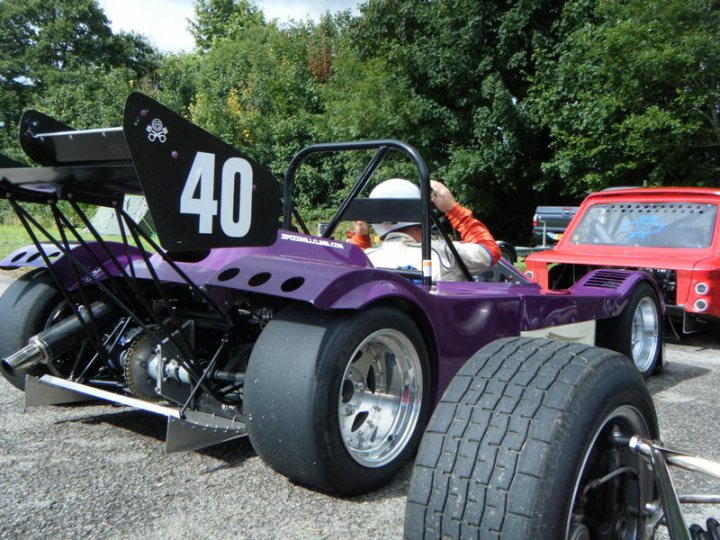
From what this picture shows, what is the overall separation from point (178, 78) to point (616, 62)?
86.3 feet

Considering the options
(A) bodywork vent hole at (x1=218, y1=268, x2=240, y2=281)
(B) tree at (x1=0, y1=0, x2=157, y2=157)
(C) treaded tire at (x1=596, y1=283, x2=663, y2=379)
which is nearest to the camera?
(A) bodywork vent hole at (x1=218, y1=268, x2=240, y2=281)

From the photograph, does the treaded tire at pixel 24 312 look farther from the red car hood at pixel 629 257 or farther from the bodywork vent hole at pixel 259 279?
the red car hood at pixel 629 257

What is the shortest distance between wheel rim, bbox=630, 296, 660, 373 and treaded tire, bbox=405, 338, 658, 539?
→ 3.51 m

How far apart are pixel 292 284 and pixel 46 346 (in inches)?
61.3

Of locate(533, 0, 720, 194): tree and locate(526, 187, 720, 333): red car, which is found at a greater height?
locate(533, 0, 720, 194): tree

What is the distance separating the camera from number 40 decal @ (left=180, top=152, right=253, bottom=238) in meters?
2.17

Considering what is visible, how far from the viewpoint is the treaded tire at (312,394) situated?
2457mm

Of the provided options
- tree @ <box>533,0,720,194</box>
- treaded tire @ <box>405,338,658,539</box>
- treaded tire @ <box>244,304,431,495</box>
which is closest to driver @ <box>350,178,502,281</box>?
treaded tire @ <box>244,304,431,495</box>

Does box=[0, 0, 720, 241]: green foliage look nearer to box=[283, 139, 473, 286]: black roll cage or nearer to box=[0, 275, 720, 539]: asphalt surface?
box=[283, 139, 473, 286]: black roll cage

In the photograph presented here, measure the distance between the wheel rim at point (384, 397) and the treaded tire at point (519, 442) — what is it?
3.54 feet

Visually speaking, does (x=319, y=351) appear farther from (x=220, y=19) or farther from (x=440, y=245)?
(x=220, y=19)

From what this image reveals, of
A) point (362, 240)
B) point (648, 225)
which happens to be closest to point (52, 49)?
point (648, 225)

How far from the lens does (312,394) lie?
8.02 feet

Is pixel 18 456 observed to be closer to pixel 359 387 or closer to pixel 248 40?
pixel 359 387
